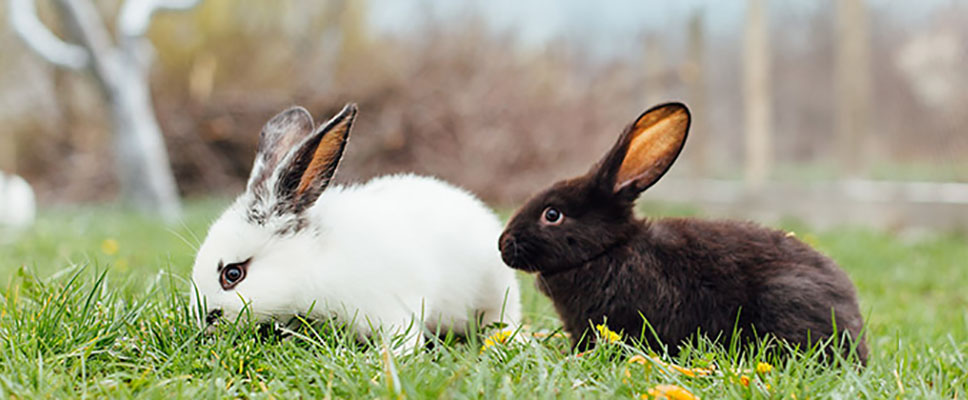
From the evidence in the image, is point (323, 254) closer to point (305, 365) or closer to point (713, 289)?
point (305, 365)

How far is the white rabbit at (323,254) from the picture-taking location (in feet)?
7.39

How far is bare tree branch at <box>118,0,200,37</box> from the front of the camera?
9680mm

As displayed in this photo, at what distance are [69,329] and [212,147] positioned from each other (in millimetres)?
10950

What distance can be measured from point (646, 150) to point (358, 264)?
3.02ft

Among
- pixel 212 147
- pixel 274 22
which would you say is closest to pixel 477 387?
pixel 212 147

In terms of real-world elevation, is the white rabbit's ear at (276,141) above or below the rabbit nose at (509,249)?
above

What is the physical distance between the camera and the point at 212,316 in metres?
2.22

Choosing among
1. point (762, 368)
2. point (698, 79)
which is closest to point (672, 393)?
point (762, 368)

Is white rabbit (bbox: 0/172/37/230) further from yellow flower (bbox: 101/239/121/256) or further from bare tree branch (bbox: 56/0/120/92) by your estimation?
yellow flower (bbox: 101/239/121/256)

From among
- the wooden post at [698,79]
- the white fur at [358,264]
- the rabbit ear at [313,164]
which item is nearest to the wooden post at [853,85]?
the wooden post at [698,79]

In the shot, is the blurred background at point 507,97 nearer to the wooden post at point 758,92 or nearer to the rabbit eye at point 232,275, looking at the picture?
the wooden post at point 758,92

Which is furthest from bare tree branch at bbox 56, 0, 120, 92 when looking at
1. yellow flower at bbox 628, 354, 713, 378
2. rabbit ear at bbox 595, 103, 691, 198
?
yellow flower at bbox 628, 354, 713, 378

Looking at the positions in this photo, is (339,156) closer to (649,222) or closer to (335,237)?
(335,237)

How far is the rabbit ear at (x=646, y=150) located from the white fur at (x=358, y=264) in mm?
485
